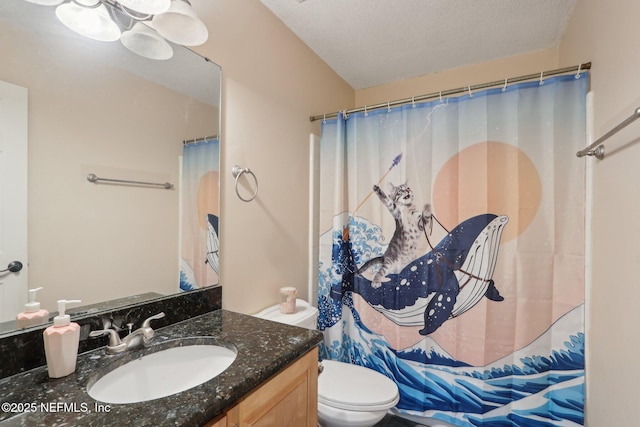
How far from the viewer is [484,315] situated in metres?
1.57

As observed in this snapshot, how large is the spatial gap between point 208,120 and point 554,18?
2.10m

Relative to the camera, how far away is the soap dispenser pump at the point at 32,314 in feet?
2.65

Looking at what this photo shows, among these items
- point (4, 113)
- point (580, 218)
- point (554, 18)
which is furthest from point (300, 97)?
point (580, 218)

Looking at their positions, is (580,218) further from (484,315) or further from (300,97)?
(300,97)

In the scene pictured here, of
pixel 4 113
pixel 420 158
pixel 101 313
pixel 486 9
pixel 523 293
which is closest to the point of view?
pixel 4 113

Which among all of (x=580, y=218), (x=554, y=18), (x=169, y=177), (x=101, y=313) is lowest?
(x=101, y=313)

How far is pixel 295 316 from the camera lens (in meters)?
1.60

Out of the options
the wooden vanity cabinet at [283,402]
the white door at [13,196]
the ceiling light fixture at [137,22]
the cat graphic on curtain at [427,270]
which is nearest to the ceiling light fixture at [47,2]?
the ceiling light fixture at [137,22]

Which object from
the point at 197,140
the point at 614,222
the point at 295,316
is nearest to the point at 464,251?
the point at 614,222

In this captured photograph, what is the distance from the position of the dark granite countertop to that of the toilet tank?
53 centimetres

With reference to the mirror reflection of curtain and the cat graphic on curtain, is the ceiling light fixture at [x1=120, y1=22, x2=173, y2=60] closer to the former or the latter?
the mirror reflection of curtain

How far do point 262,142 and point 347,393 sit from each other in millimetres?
1411

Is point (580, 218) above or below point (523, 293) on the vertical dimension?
above

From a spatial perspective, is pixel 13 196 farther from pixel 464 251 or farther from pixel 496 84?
pixel 496 84
